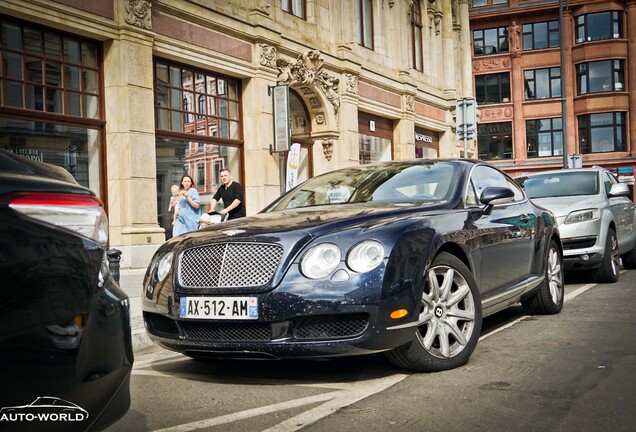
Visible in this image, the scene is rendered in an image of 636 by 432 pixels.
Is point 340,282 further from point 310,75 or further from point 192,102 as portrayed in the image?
point 310,75

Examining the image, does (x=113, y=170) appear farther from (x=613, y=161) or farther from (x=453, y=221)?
(x=613, y=161)

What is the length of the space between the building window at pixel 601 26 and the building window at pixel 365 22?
27727 millimetres

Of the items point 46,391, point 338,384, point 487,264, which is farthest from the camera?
point 487,264

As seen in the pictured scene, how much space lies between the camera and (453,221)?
4.91 meters

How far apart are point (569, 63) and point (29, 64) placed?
41.0 meters

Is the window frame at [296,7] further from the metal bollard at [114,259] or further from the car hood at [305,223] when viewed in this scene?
the car hood at [305,223]

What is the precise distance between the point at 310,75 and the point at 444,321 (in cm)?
1451

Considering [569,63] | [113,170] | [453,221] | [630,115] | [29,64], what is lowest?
[453,221]

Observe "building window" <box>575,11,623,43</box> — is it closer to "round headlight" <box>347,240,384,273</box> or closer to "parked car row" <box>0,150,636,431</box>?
"parked car row" <box>0,150,636,431</box>

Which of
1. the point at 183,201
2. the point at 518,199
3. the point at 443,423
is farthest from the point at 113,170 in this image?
the point at 443,423

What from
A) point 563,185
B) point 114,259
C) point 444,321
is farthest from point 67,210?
point 563,185

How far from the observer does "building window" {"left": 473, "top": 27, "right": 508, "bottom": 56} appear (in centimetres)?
4875

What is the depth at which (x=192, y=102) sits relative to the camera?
1509 cm

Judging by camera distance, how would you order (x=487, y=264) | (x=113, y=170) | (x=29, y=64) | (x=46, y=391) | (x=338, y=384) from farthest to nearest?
(x=113, y=170), (x=29, y=64), (x=487, y=264), (x=338, y=384), (x=46, y=391)
